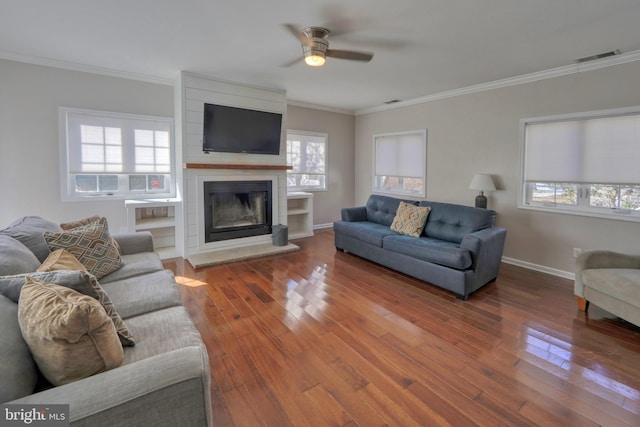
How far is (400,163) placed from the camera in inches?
232

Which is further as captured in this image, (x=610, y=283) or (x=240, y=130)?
(x=240, y=130)

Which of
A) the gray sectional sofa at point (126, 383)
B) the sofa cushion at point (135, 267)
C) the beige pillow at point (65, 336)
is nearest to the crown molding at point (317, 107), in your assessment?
the sofa cushion at point (135, 267)

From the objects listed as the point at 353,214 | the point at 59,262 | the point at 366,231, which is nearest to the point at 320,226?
the point at 353,214

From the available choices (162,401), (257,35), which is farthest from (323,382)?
(257,35)

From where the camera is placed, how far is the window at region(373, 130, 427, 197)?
18.2 feet

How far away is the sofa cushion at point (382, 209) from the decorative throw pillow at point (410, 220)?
0.25 meters

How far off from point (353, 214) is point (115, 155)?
3616 mm

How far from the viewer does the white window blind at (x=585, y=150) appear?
3.32m

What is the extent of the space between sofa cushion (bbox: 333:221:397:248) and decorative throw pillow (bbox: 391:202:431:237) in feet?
0.42

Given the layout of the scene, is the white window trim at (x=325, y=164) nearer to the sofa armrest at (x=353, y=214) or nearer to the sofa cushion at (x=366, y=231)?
the sofa armrest at (x=353, y=214)

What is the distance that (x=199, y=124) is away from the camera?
435 centimetres

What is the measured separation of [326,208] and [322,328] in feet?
13.9

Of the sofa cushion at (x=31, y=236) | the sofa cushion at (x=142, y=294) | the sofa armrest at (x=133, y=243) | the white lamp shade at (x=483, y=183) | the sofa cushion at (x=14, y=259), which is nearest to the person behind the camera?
the sofa cushion at (x=14, y=259)

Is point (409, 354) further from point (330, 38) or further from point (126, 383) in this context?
point (330, 38)
